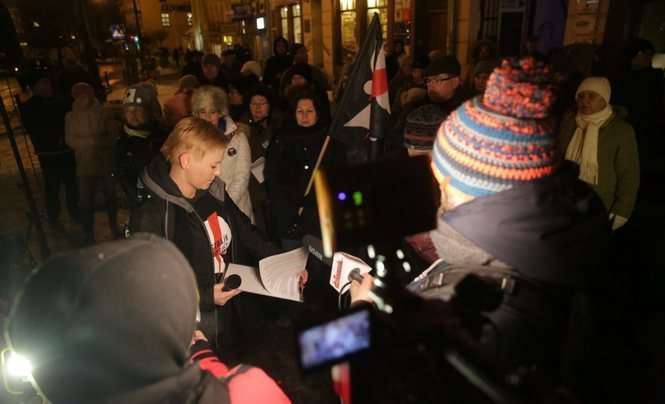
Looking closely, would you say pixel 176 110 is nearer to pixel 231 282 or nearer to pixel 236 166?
pixel 236 166

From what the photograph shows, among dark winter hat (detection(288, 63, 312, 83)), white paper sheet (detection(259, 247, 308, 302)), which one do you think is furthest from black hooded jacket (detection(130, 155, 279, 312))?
dark winter hat (detection(288, 63, 312, 83))

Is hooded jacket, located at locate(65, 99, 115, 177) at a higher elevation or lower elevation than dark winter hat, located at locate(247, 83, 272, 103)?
lower

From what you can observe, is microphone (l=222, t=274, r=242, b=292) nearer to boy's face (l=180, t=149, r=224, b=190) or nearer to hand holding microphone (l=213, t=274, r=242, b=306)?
hand holding microphone (l=213, t=274, r=242, b=306)

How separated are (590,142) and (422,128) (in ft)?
5.21

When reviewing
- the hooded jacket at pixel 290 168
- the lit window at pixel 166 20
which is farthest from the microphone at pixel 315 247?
the lit window at pixel 166 20

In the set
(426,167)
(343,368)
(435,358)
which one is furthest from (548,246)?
(343,368)

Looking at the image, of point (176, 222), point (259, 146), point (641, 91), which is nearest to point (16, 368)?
point (176, 222)

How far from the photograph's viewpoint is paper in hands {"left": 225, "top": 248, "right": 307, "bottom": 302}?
2.94 meters

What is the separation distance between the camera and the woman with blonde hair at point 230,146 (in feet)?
12.8

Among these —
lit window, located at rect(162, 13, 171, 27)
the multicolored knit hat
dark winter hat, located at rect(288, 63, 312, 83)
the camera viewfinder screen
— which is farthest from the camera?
lit window, located at rect(162, 13, 171, 27)

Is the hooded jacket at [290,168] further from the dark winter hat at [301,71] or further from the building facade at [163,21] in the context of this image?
the building facade at [163,21]

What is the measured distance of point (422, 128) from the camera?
3.20 m

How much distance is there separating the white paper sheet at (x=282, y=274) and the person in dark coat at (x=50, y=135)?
3991 millimetres

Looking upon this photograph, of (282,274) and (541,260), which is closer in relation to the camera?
(541,260)
